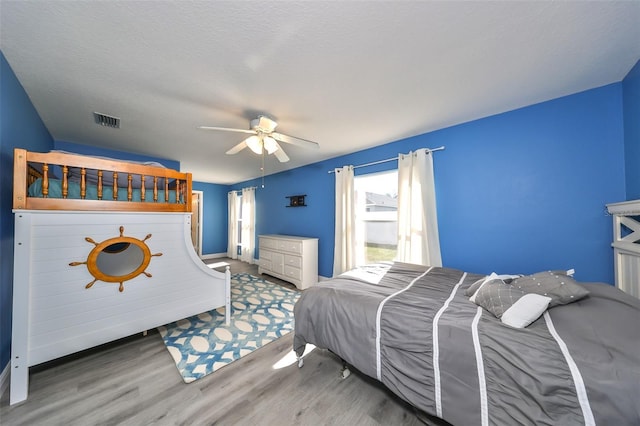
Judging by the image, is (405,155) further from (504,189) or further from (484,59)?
(484,59)

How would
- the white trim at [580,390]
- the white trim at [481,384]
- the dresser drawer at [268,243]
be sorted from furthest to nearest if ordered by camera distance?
the dresser drawer at [268,243], the white trim at [481,384], the white trim at [580,390]

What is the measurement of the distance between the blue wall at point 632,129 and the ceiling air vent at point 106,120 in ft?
15.5

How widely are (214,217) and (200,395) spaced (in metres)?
5.52

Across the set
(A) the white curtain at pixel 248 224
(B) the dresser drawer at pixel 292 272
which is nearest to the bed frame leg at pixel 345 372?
(B) the dresser drawer at pixel 292 272

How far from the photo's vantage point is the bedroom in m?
1.67

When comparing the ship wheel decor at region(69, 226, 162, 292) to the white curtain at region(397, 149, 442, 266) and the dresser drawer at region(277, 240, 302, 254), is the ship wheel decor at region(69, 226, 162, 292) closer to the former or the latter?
the dresser drawer at region(277, 240, 302, 254)

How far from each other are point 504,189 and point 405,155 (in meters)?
1.15

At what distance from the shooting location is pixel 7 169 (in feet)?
5.43

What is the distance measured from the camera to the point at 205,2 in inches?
42.6

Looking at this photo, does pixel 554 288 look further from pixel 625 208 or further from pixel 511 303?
pixel 625 208

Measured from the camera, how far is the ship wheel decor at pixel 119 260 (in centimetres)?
170

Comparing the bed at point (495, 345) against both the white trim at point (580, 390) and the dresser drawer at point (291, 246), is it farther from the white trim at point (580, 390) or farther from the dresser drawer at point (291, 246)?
the dresser drawer at point (291, 246)

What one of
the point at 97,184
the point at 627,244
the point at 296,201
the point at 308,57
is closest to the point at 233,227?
the point at 296,201

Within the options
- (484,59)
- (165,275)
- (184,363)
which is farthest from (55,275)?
(484,59)
